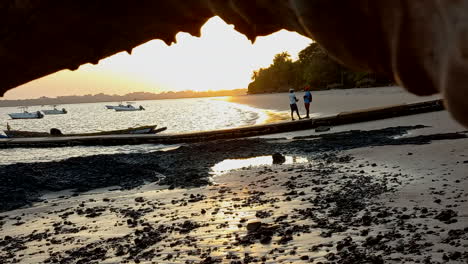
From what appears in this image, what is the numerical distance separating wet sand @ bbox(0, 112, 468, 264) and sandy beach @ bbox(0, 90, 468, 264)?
0.12 feet

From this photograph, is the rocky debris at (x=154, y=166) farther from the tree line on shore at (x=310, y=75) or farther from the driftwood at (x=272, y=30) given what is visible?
the tree line on shore at (x=310, y=75)

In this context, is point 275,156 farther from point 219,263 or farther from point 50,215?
point 219,263

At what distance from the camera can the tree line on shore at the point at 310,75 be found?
85.8 meters

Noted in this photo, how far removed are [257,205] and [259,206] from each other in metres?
0.14

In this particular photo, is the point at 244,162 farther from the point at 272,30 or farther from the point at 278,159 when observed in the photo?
the point at 272,30

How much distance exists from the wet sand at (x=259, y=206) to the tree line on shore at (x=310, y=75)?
2433cm

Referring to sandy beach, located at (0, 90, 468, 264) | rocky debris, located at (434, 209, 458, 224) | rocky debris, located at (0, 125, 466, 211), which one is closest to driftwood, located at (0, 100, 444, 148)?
rocky debris, located at (0, 125, 466, 211)

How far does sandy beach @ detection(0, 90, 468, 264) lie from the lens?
25.1ft

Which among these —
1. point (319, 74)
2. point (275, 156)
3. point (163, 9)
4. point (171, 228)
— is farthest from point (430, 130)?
point (319, 74)

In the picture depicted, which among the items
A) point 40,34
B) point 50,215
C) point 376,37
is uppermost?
point 40,34

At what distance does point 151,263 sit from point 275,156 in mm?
10141

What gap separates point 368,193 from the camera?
423 inches

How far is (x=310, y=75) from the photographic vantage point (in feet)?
338

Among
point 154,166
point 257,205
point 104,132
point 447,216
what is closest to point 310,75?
point 104,132
